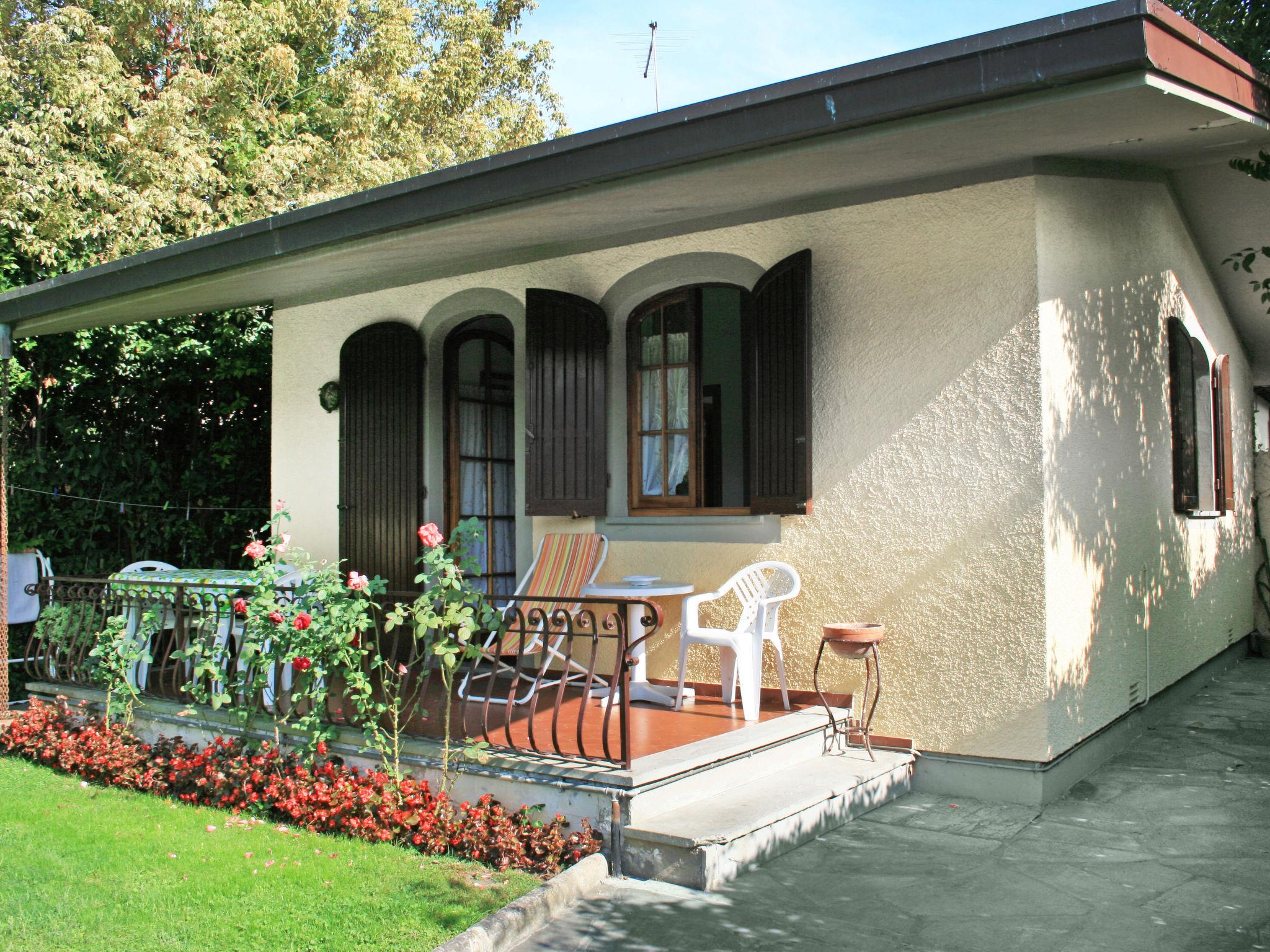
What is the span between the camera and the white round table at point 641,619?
576cm

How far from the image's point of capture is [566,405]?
22.1 ft

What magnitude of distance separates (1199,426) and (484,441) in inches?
206

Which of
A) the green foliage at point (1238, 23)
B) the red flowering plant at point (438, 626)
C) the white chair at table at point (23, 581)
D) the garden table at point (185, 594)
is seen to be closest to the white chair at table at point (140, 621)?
the garden table at point (185, 594)

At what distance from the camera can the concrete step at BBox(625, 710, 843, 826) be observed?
4328 millimetres

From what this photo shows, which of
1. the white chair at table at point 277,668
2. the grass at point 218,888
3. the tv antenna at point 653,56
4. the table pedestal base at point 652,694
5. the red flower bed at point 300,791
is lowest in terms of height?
the grass at point 218,888

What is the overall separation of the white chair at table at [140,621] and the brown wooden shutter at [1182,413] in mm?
6289

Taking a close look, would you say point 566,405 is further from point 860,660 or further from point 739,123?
point 739,123

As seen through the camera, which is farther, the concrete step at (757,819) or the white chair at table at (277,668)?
the white chair at table at (277,668)

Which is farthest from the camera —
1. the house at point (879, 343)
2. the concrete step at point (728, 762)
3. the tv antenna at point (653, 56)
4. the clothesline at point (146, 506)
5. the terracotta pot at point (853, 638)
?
the clothesline at point (146, 506)

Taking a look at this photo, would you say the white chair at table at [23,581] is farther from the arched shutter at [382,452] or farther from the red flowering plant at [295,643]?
the red flowering plant at [295,643]

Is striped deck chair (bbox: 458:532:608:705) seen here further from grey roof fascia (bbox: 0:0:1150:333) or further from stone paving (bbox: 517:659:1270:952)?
stone paving (bbox: 517:659:1270:952)

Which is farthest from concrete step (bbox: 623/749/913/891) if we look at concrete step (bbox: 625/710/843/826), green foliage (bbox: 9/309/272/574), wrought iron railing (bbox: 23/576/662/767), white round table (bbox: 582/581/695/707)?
green foliage (bbox: 9/309/272/574)

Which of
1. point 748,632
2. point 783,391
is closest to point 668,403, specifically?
point 783,391

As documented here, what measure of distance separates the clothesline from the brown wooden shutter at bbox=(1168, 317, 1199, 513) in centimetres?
744
